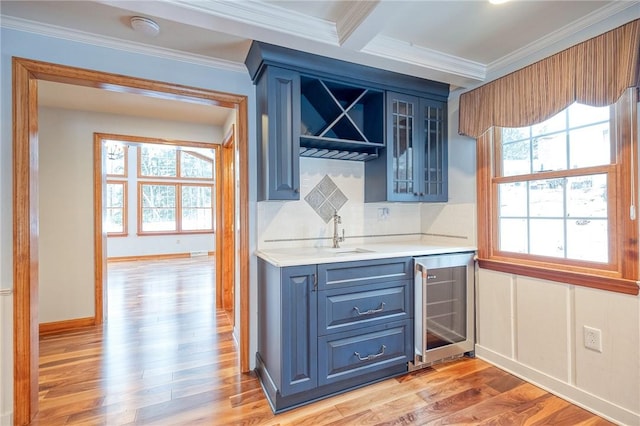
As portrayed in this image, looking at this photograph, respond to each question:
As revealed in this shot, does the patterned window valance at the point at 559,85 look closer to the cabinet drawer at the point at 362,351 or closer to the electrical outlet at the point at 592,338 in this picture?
the electrical outlet at the point at 592,338

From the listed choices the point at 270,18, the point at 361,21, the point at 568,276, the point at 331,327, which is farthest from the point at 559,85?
the point at 331,327

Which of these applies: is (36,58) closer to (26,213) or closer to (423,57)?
(26,213)

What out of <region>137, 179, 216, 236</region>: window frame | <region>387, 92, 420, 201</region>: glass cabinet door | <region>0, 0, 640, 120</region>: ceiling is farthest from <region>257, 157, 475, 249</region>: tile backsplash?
<region>137, 179, 216, 236</region>: window frame

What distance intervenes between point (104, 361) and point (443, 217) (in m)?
3.30

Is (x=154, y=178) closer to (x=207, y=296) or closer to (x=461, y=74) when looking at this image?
(x=207, y=296)

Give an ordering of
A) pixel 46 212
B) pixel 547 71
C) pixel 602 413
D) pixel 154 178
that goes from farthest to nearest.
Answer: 1. pixel 154 178
2. pixel 46 212
3. pixel 547 71
4. pixel 602 413

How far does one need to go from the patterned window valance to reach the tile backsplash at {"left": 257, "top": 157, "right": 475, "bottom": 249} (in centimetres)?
79

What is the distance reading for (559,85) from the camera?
1.99m

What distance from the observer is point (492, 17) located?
1.87 meters

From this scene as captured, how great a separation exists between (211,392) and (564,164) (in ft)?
9.64

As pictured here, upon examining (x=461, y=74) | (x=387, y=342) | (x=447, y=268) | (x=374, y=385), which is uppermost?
(x=461, y=74)

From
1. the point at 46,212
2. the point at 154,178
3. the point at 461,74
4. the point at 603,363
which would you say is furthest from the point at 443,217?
the point at 154,178

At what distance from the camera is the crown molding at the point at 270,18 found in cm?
164

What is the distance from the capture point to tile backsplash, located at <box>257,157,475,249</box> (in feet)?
8.25
